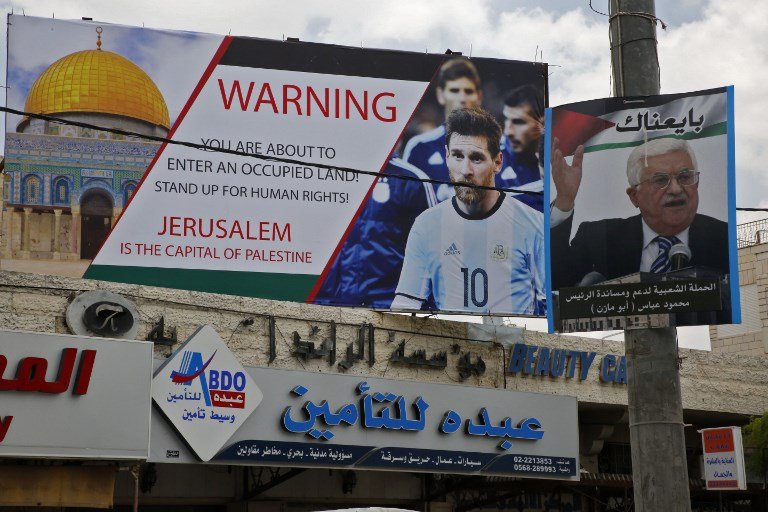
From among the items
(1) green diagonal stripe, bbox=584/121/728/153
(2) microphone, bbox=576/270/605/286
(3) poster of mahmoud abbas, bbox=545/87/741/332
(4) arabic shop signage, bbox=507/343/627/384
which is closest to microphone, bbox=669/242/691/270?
(3) poster of mahmoud abbas, bbox=545/87/741/332

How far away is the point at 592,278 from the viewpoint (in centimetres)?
1123

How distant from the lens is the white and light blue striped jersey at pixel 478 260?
68.0ft

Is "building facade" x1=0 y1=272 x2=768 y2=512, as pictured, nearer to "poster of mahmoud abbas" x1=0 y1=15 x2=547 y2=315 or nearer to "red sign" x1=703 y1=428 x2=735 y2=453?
"red sign" x1=703 y1=428 x2=735 y2=453

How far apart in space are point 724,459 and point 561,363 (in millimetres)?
3359

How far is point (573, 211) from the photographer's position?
1154cm

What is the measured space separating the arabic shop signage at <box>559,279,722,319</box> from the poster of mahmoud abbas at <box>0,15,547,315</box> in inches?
330

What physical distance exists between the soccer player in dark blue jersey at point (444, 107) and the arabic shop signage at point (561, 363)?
10.0ft

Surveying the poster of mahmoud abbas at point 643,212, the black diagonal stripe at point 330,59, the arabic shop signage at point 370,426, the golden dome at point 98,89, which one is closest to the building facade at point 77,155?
the golden dome at point 98,89

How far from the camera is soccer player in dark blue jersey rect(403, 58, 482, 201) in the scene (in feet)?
69.9

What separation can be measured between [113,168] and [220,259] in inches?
84.7

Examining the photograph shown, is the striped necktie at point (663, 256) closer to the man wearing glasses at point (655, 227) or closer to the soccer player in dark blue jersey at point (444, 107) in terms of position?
the man wearing glasses at point (655, 227)

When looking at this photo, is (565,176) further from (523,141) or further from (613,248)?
(523,141)

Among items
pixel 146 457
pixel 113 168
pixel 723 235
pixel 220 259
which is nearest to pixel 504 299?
pixel 220 259

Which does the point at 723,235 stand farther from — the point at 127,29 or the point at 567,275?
the point at 127,29
